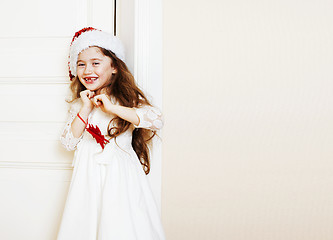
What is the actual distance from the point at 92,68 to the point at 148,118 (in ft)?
0.84

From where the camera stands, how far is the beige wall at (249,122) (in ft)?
3.89

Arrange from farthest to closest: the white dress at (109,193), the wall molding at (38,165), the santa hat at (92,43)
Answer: the wall molding at (38,165), the santa hat at (92,43), the white dress at (109,193)

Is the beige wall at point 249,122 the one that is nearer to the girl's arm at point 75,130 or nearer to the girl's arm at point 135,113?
the girl's arm at point 135,113

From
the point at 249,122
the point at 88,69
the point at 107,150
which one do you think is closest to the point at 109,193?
the point at 107,150

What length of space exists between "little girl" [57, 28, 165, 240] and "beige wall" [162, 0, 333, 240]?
141 mm

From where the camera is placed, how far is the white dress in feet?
3.30

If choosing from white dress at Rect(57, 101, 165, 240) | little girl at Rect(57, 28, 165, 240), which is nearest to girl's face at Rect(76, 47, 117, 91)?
little girl at Rect(57, 28, 165, 240)

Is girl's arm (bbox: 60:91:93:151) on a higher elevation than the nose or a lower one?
lower

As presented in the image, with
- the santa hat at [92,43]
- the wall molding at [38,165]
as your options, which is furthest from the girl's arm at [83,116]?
the wall molding at [38,165]

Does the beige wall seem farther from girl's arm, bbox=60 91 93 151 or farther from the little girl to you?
girl's arm, bbox=60 91 93 151

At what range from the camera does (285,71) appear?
1.20 metres

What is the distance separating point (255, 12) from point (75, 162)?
2.75ft

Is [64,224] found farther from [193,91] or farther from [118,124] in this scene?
[193,91]

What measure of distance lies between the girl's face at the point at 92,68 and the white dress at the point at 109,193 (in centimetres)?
10
